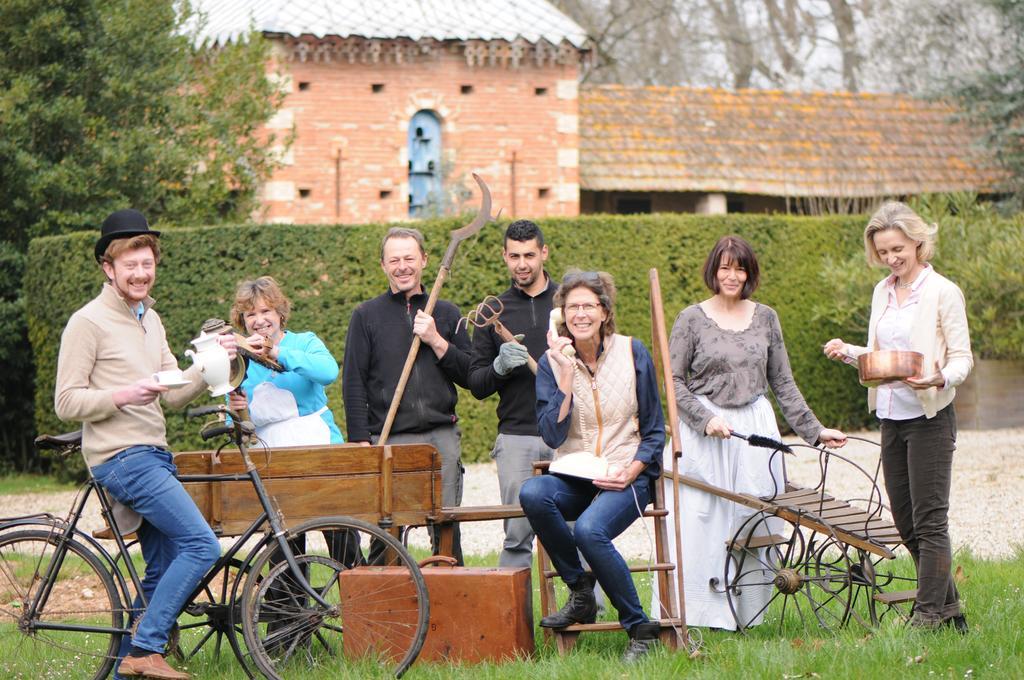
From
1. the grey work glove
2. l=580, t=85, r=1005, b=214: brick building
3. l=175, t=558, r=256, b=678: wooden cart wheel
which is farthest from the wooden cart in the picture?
l=580, t=85, r=1005, b=214: brick building

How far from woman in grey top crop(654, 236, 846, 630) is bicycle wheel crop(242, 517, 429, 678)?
4.63 ft

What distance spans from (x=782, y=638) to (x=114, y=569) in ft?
8.73

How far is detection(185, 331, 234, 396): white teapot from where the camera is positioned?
191 inches

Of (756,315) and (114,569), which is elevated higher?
(756,315)

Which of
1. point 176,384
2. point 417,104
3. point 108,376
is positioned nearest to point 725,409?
point 176,384

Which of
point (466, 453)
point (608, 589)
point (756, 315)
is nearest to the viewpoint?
point (608, 589)

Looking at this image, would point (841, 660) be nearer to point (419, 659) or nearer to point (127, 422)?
point (419, 659)

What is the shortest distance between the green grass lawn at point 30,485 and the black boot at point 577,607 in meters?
8.57

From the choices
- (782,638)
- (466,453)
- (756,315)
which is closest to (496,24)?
(466,453)

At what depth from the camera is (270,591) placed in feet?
17.4

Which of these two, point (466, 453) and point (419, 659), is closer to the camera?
point (419, 659)

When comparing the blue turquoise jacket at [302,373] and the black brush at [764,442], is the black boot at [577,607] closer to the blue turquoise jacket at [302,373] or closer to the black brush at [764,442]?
the black brush at [764,442]

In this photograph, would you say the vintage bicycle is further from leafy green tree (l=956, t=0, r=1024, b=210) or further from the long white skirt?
leafy green tree (l=956, t=0, r=1024, b=210)

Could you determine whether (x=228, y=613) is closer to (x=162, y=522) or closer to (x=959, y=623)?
(x=162, y=522)
